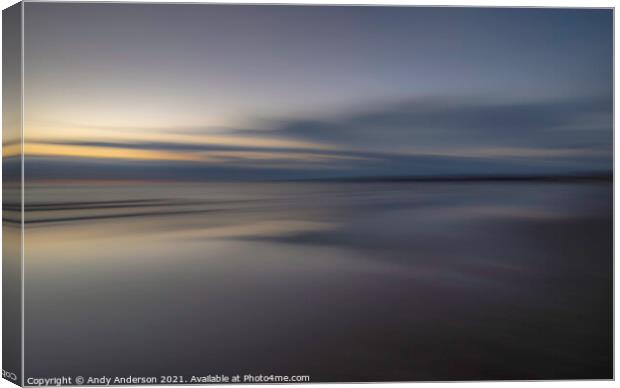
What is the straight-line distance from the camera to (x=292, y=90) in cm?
533

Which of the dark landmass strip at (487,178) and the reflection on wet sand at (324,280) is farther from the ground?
the dark landmass strip at (487,178)

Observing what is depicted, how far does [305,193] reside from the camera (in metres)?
5.32

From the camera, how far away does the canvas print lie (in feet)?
17.1

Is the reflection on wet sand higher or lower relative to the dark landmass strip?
lower

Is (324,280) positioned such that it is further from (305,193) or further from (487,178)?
(487,178)

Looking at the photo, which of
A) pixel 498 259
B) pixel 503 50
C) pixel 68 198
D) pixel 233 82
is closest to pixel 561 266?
pixel 498 259

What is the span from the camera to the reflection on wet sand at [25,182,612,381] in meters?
5.23

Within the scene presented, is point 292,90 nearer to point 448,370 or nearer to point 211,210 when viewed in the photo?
point 211,210

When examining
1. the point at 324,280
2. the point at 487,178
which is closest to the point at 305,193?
the point at 324,280

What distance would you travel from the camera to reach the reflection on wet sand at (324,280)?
5.23m

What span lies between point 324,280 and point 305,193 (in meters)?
0.52

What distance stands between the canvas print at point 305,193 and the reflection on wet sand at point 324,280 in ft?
0.04

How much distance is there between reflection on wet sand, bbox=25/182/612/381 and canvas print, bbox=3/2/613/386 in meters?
0.01

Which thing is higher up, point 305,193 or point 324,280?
point 305,193
